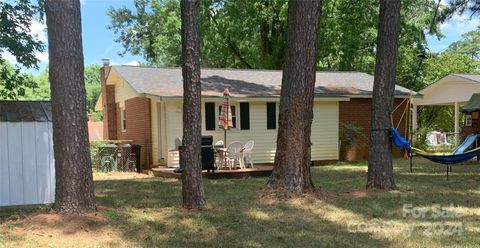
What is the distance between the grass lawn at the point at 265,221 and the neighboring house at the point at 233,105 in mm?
6041

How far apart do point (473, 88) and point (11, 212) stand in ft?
65.0

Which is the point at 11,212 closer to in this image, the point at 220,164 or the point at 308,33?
the point at 308,33

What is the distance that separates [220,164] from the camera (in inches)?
544

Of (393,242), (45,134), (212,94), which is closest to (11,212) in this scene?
(45,134)

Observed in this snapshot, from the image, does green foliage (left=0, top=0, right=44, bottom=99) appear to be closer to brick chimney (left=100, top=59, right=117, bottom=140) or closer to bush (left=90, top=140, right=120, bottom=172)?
bush (left=90, top=140, right=120, bottom=172)

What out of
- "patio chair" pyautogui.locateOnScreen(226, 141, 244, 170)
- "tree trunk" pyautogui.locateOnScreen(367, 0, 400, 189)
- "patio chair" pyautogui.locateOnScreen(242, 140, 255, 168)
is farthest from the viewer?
"patio chair" pyautogui.locateOnScreen(242, 140, 255, 168)

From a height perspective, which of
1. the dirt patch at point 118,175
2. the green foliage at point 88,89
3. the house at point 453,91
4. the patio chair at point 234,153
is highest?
the green foliage at point 88,89

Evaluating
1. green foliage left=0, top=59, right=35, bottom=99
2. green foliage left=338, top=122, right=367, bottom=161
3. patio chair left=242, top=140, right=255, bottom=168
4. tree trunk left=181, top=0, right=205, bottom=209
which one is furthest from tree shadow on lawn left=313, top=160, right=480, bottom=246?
green foliage left=0, top=59, right=35, bottom=99

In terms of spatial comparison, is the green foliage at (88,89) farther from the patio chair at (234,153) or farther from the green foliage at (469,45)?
the green foliage at (469,45)

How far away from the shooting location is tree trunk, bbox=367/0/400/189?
9398 mm

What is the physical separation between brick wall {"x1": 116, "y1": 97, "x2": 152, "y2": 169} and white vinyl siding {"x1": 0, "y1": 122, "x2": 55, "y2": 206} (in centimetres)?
906

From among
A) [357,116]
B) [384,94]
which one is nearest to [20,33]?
[384,94]

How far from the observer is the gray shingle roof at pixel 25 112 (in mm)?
7551

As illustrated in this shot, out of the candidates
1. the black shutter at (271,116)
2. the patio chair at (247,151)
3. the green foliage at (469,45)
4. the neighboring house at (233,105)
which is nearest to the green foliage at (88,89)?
the neighboring house at (233,105)
